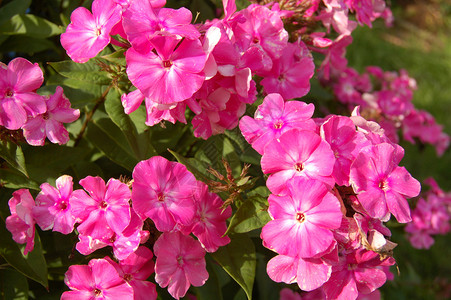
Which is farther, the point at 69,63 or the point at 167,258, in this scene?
the point at 69,63

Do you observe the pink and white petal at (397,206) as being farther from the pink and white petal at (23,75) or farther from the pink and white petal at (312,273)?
the pink and white petal at (23,75)

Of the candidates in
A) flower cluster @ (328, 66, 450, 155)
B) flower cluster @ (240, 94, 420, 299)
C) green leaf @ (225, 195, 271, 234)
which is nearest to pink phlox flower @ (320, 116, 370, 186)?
flower cluster @ (240, 94, 420, 299)

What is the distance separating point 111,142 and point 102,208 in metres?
0.44

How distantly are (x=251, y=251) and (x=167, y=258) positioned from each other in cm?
26

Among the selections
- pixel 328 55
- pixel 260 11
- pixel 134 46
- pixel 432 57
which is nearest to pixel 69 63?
pixel 134 46

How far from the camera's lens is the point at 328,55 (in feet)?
5.94

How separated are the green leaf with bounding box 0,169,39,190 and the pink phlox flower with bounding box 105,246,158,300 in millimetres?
377

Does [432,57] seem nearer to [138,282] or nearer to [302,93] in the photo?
[302,93]

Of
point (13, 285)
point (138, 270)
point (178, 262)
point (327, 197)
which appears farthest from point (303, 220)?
point (13, 285)

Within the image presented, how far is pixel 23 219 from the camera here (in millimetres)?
1274

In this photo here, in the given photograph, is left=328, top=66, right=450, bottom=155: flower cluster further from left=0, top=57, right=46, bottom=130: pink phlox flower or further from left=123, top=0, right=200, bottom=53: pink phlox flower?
left=0, top=57, right=46, bottom=130: pink phlox flower

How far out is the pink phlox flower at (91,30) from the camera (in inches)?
48.4

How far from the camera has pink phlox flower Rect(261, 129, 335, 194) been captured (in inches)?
46.6

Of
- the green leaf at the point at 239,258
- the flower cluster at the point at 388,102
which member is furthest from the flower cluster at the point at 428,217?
the green leaf at the point at 239,258
